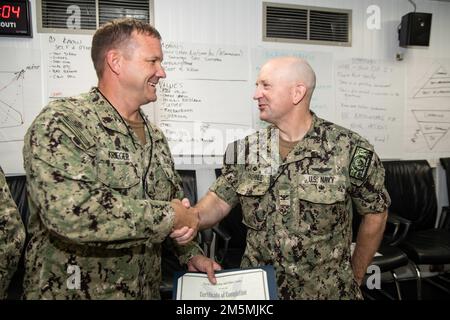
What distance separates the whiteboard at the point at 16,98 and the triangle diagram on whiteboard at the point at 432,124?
10.9 feet

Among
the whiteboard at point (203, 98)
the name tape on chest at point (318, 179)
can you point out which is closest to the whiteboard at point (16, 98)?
the whiteboard at point (203, 98)

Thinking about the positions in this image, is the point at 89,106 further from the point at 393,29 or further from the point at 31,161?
the point at 393,29

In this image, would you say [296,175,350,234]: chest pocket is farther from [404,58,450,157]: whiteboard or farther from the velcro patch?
[404,58,450,157]: whiteboard

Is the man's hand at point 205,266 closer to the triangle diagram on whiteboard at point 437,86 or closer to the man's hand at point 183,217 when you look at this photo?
the man's hand at point 183,217

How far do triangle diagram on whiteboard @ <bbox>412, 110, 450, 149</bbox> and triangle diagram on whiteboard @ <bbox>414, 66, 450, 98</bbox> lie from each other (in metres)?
0.16

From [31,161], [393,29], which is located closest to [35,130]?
[31,161]

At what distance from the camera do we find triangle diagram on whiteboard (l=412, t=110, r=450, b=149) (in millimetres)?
3443

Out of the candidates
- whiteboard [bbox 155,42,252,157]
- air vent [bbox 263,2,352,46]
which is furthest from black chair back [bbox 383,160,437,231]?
whiteboard [bbox 155,42,252,157]

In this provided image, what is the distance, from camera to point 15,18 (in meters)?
2.56

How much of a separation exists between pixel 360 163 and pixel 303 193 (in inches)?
10.6

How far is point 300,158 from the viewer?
1530 mm

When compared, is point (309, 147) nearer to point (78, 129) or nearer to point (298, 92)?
point (298, 92)

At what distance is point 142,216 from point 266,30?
2.38m

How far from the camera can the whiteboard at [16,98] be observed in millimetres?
2621
